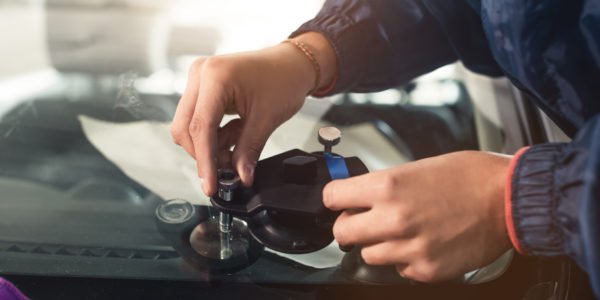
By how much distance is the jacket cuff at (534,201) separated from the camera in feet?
1.77

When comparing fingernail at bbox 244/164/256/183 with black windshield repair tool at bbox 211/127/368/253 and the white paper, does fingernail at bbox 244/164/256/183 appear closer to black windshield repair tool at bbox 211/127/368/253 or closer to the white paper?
black windshield repair tool at bbox 211/127/368/253

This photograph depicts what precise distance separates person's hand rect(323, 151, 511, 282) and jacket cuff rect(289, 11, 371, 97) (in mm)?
287

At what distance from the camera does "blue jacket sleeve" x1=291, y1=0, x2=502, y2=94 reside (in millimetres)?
842

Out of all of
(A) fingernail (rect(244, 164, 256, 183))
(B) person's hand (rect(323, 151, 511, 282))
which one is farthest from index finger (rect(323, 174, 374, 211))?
(A) fingernail (rect(244, 164, 256, 183))

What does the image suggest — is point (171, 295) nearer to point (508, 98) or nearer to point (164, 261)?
point (164, 261)

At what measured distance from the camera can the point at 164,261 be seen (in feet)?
2.35

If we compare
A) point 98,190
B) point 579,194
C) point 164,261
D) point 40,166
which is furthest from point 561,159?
point 40,166

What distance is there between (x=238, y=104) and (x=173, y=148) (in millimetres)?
245

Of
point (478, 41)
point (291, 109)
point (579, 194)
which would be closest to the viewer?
point (579, 194)

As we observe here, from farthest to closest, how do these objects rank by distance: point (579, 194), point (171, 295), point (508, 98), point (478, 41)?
point (508, 98), point (478, 41), point (171, 295), point (579, 194)

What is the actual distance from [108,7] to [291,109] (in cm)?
67

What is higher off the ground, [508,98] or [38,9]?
[38,9]

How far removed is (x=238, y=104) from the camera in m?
0.72

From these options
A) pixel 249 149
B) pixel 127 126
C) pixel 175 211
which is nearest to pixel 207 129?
pixel 249 149
